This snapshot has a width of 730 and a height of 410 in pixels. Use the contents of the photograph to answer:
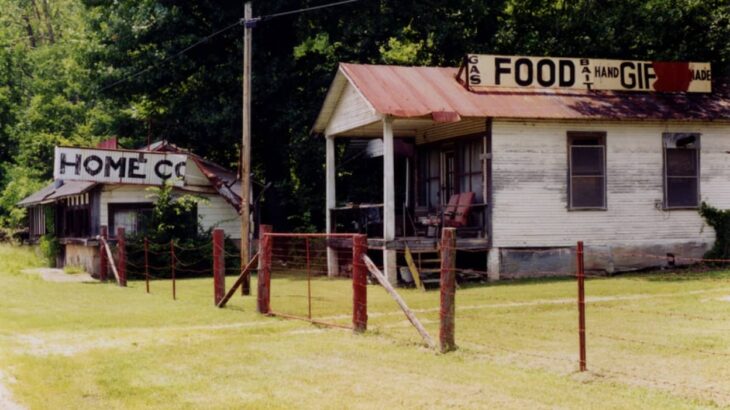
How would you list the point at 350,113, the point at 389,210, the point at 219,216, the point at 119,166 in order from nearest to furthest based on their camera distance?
1. the point at 389,210
2. the point at 350,113
3. the point at 119,166
4. the point at 219,216

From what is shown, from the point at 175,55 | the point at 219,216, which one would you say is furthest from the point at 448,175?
the point at 175,55

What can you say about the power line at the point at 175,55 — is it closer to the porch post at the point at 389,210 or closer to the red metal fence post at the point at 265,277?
the porch post at the point at 389,210

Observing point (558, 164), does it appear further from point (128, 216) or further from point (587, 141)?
point (128, 216)

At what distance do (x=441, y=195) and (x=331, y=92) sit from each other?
468cm

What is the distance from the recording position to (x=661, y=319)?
1533cm

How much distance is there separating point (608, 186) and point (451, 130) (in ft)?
15.5

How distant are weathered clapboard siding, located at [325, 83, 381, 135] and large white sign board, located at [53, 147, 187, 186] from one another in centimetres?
627

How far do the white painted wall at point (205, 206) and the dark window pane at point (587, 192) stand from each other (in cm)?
1325

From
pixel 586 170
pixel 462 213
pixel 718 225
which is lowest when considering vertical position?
pixel 718 225

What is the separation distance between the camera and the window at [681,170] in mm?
25578

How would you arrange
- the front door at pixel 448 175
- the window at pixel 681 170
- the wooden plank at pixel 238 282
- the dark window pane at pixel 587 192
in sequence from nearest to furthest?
1. the wooden plank at pixel 238 282
2. the dark window pane at pixel 587 192
3. the window at pixel 681 170
4. the front door at pixel 448 175

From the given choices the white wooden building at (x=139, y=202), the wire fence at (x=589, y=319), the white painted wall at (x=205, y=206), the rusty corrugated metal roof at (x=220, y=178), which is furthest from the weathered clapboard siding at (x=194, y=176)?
the wire fence at (x=589, y=319)

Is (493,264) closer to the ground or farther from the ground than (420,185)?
closer to the ground

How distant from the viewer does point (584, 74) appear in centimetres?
2631
